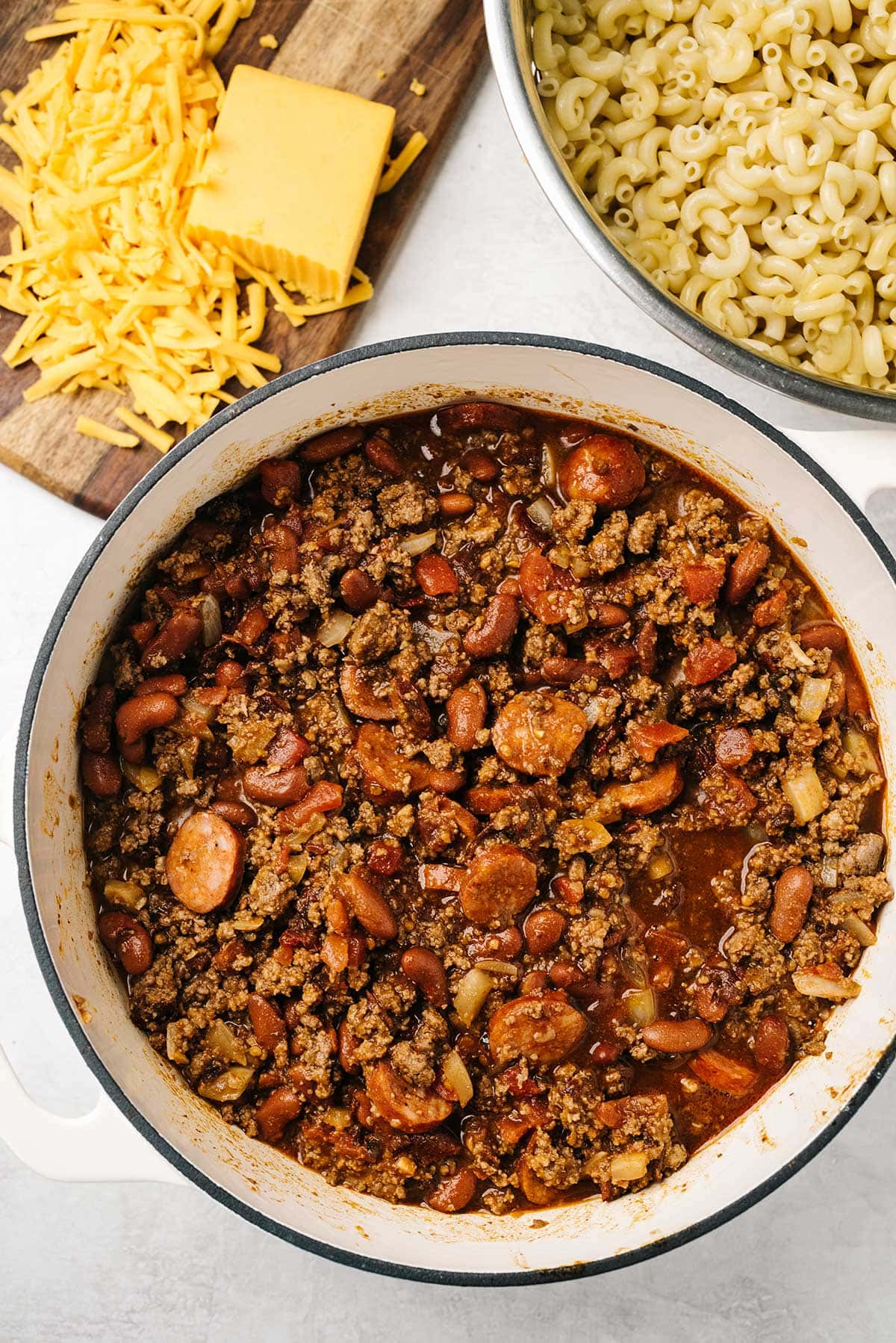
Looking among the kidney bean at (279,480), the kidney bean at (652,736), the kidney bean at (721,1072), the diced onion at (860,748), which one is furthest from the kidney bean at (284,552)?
the kidney bean at (721,1072)

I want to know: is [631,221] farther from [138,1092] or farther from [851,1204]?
[851,1204]

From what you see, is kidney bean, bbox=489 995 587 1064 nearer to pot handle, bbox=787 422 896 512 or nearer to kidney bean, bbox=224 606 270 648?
kidney bean, bbox=224 606 270 648

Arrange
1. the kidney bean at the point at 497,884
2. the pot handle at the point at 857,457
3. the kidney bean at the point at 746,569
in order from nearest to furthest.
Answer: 1. the pot handle at the point at 857,457
2. the kidney bean at the point at 497,884
3. the kidney bean at the point at 746,569

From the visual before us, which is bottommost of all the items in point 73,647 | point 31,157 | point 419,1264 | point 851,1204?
point 851,1204

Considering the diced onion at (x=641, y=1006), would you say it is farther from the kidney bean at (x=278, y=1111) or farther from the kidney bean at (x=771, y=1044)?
the kidney bean at (x=278, y=1111)

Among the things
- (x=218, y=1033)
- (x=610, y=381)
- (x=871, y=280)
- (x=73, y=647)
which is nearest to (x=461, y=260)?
(x=610, y=381)

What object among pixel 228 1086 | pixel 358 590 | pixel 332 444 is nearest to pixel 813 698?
pixel 358 590
